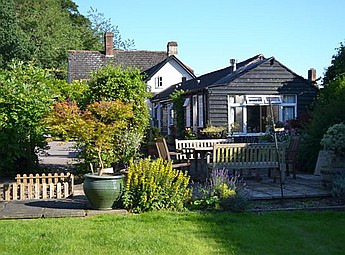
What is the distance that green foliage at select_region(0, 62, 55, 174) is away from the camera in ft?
40.3

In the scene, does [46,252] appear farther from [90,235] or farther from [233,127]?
[233,127]

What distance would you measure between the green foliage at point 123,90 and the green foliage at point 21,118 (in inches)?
55.2

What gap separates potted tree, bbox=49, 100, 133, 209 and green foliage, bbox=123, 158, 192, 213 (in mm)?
235

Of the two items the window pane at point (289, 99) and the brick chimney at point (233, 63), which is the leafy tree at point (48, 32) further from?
the window pane at point (289, 99)

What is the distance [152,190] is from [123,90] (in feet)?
19.4

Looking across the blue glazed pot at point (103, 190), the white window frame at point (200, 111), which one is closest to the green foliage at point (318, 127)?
the blue glazed pot at point (103, 190)

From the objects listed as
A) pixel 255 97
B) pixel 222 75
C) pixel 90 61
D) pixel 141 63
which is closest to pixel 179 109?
pixel 222 75

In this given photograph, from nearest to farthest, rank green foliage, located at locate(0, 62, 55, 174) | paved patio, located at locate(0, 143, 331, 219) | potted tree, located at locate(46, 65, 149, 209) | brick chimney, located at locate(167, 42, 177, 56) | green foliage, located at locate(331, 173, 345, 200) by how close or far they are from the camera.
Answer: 1. paved patio, located at locate(0, 143, 331, 219)
2. green foliage, located at locate(331, 173, 345, 200)
3. potted tree, located at locate(46, 65, 149, 209)
4. green foliage, located at locate(0, 62, 55, 174)
5. brick chimney, located at locate(167, 42, 177, 56)

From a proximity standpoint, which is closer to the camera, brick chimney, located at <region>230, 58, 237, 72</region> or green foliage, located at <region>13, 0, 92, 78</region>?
brick chimney, located at <region>230, 58, 237, 72</region>

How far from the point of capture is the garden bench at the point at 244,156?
1082 centimetres

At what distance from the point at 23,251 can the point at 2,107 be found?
698 centimetres

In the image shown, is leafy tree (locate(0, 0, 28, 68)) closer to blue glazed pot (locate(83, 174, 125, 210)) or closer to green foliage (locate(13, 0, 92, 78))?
green foliage (locate(13, 0, 92, 78))

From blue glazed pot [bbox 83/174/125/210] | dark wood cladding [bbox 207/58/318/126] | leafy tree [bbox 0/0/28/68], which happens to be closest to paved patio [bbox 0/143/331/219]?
blue glazed pot [bbox 83/174/125/210]

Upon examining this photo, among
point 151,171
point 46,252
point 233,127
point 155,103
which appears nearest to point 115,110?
point 151,171
